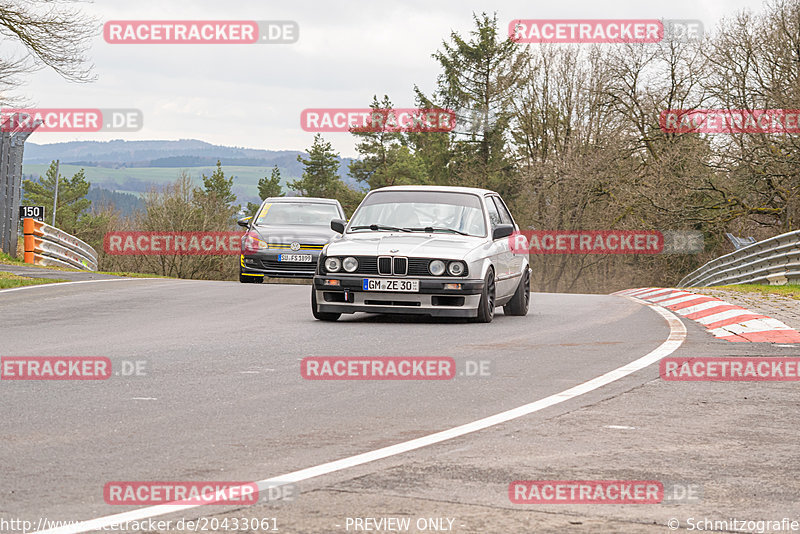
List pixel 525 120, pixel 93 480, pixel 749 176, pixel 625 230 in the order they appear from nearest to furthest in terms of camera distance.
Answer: pixel 93 480 → pixel 749 176 → pixel 625 230 → pixel 525 120

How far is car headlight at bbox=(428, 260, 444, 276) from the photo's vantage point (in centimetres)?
1208

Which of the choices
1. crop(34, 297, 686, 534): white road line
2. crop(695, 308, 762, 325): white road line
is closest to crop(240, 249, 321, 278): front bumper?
crop(695, 308, 762, 325): white road line

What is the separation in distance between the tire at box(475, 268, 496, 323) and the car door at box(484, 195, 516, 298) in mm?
230

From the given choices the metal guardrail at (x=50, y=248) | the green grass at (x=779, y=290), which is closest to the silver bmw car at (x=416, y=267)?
the green grass at (x=779, y=290)

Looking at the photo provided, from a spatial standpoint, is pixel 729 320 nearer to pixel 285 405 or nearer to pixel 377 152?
pixel 285 405

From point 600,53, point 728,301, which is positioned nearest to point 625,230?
point 600,53

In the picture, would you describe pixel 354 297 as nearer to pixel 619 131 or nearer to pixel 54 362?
pixel 54 362

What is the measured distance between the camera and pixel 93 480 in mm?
4598

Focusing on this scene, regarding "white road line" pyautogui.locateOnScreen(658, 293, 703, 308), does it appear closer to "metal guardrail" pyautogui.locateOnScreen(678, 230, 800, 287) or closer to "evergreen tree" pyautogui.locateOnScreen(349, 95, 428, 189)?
"metal guardrail" pyautogui.locateOnScreen(678, 230, 800, 287)

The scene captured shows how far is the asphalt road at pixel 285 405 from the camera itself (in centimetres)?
449

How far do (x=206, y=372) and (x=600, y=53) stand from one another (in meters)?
44.5

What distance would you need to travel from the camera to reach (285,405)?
22.0ft

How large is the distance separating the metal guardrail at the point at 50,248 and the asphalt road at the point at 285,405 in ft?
41.7

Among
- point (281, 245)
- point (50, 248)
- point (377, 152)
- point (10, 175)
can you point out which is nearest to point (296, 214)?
point (281, 245)
